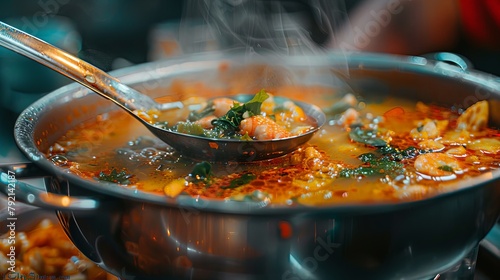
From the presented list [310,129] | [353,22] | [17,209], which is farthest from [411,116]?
[353,22]

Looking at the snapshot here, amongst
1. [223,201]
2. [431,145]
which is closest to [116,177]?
[223,201]

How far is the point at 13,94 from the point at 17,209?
1449 mm

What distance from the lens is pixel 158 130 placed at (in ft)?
5.05

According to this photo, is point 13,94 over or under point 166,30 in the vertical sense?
under

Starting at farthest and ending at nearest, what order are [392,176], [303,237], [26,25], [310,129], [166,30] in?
[166,30] < [26,25] < [310,129] < [392,176] < [303,237]

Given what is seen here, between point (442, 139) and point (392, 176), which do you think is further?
point (442, 139)

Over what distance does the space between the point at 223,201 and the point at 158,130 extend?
617 mm

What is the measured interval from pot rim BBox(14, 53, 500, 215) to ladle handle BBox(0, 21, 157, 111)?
13cm

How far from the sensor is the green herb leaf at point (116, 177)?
4.65 ft

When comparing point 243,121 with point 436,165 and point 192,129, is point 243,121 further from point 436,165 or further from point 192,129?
point 436,165

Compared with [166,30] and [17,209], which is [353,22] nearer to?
[166,30]

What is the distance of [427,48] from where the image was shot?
3727mm

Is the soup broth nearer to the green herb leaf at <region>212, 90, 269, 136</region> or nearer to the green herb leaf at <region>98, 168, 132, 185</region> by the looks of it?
the green herb leaf at <region>98, 168, 132, 185</region>

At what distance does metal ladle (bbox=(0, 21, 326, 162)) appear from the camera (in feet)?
4.74
